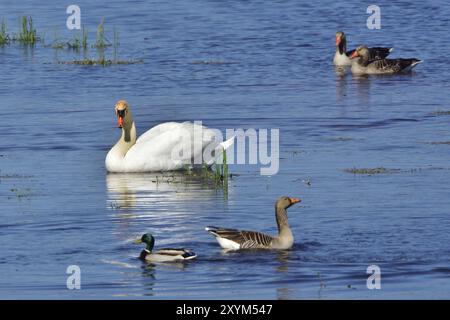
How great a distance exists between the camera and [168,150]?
2248cm

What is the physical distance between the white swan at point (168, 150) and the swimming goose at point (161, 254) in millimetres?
5816

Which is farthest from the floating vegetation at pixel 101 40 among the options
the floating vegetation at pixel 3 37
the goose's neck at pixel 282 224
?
the goose's neck at pixel 282 224

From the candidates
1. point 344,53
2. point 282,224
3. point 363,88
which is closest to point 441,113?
point 363,88

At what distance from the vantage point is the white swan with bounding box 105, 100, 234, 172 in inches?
885

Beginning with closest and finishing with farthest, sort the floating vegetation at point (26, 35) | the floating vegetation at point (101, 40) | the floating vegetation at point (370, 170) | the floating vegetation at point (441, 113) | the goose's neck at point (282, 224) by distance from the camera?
the goose's neck at point (282, 224), the floating vegetation at point (370, 170), the floating vegetation at point (441, 113), the floating vegetation at point (101, 40), the floating vegetation at point (26, 35)

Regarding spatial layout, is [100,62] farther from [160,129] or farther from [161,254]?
[161,254]

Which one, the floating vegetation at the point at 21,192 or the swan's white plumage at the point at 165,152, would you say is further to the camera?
the swan's white plumage at the point at 165,152

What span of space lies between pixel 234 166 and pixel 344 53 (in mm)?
12156

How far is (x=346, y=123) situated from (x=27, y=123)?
18.9 feet

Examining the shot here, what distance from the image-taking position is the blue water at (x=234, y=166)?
16000 millimetres

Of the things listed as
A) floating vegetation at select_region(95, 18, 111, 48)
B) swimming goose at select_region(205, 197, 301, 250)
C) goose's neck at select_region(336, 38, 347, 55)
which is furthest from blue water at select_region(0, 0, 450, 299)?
goose's neck at select_region(336, 38, 347, 55)

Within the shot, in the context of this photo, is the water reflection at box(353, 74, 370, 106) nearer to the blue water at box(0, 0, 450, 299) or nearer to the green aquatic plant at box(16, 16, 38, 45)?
the blue water at box(0, 0, 450, 299)

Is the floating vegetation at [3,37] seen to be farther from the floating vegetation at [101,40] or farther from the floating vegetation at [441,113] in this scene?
the floating vegetation at [441,113]

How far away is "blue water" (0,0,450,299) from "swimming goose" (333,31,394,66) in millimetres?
707
